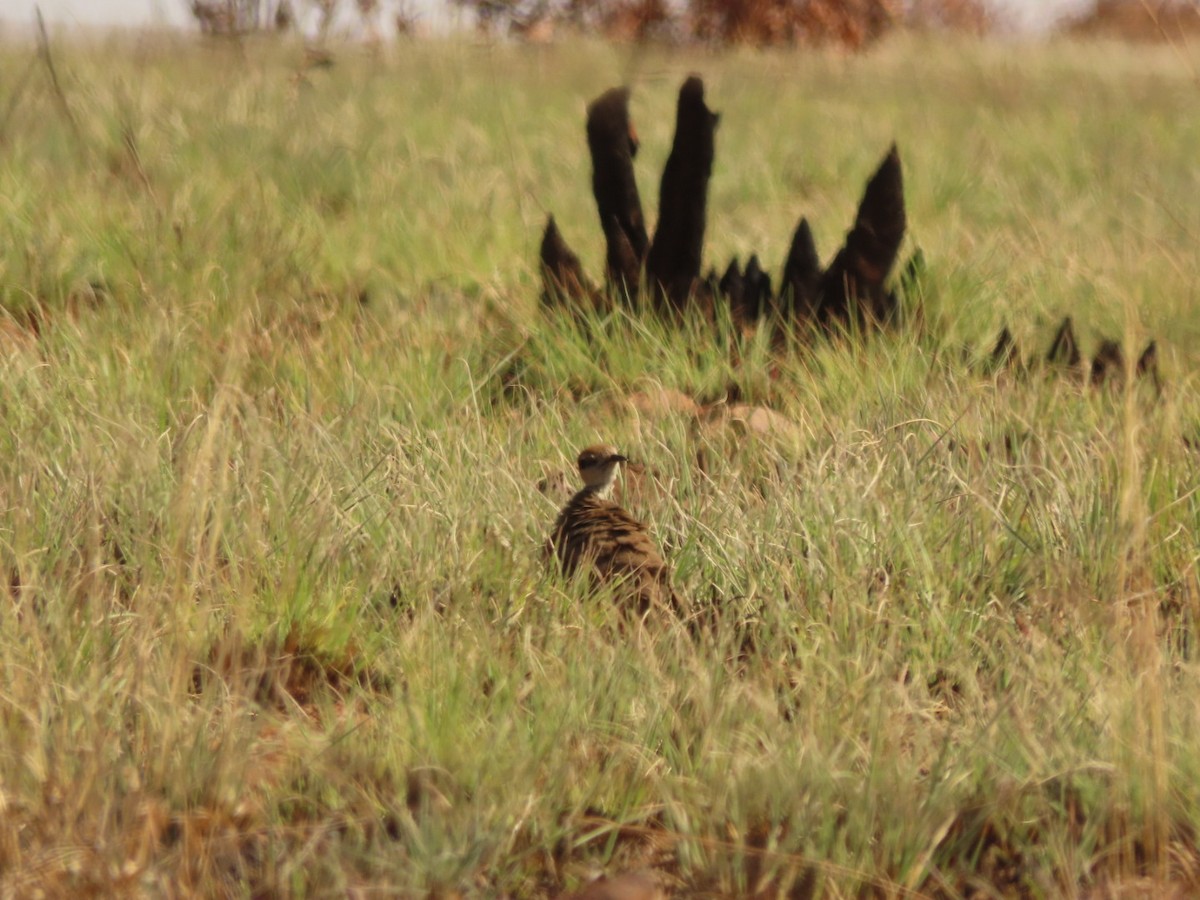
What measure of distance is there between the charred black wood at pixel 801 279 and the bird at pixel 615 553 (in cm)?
183

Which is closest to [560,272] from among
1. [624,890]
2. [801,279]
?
[801,279]

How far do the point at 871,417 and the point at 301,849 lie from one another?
2.17 meters

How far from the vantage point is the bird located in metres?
3.08

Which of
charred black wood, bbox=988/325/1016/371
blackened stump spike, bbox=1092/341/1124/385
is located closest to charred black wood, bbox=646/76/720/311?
charred black wood, bbox=988/325/1016/371

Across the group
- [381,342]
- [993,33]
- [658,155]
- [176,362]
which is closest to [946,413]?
[381,342]

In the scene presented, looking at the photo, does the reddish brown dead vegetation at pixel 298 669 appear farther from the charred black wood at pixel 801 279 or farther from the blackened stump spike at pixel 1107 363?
the blackened stump spike at pixel 1107 363

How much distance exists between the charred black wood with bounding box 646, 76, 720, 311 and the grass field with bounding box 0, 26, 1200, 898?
0.79 feet

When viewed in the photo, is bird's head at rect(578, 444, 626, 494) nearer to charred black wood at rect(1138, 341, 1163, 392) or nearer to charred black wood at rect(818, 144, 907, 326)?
charred black wood at rect(818, 144, 907, 326)

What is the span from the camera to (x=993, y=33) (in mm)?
17922

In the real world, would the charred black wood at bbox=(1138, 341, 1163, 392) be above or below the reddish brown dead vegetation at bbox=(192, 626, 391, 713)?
above

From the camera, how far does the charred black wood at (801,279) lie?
491 centimetres

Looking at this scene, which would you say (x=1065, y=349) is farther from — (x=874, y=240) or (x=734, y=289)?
(x=734, y=289)

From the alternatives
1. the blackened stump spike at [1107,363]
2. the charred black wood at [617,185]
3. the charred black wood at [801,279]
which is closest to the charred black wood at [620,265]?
the charred black wood at [617,185]

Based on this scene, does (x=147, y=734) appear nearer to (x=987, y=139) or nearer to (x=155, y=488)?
(x=155, y=488)
